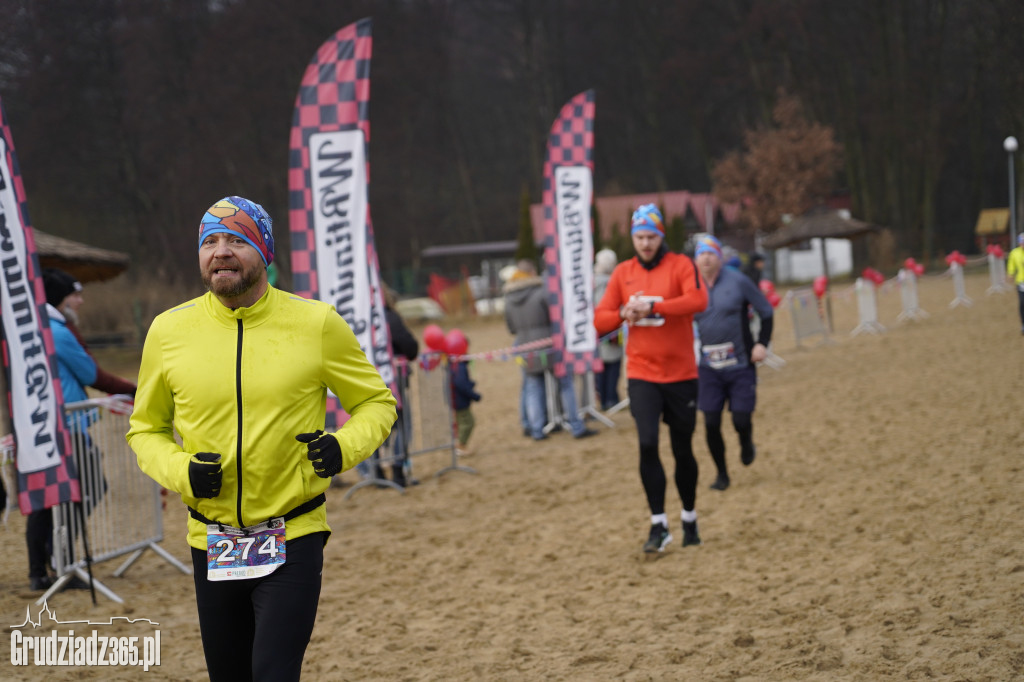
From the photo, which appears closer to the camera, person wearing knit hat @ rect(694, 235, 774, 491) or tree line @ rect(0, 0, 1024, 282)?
person wearing knit hat @ rect(694, 235, 774, 491)

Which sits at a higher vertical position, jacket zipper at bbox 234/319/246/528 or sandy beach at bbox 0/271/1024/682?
jacket zipper at bbox 234/319/246/528

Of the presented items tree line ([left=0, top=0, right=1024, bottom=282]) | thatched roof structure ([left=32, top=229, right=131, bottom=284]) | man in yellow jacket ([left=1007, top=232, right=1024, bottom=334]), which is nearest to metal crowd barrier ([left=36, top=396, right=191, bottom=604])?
thatched roof structure ([left=32, top=229, right=131, bottom=284])

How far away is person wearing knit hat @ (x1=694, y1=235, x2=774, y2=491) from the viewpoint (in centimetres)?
761

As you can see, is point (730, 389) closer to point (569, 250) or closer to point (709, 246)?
point (709, 246)

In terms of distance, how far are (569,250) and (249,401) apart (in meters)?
8.55

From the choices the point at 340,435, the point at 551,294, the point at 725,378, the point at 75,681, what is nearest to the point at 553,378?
the point at 551,294

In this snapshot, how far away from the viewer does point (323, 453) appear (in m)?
2.87

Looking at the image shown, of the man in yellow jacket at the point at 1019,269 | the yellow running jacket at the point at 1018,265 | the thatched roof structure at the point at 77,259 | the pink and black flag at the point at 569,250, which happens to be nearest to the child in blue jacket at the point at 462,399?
the pink and black flag at the point at 569,250

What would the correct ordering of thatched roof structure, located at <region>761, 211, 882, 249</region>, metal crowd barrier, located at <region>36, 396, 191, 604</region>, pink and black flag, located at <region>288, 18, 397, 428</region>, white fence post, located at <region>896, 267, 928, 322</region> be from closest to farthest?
metal crowd barrier, located at <region>36, 396, 191, 604</region> < pink and black flag, located at <region>288, 18, 397, 428</region> < white fence post, located at <region>896, 267, 928, 322</region> < thatched roof structure, located at <region>761, 211, 882, 249</region>

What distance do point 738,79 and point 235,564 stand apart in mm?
50229

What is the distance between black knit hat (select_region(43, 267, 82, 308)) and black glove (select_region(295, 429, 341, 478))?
4194 millimetres

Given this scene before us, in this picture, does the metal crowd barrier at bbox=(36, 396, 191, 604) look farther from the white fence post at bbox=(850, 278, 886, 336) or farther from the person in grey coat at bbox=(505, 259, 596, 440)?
the white fence post at bbox=(850, 278, 886, 336)

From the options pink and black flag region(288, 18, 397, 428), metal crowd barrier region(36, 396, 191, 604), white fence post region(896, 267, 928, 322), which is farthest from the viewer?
white fence post region(896, 267, 928, 322)

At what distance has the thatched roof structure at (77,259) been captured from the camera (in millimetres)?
12657
